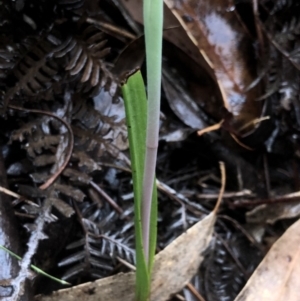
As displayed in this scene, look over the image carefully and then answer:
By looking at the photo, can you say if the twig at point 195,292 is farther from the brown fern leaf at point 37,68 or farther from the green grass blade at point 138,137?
the brown fern leaf at point 37,68

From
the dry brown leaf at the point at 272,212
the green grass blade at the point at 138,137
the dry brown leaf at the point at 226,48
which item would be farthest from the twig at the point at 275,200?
the green grass blade at the point at 138,137

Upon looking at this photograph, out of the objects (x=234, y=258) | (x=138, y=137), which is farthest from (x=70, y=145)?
(x=234, y=258)

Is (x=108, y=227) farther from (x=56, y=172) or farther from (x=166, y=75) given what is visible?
(x=166, y=75)

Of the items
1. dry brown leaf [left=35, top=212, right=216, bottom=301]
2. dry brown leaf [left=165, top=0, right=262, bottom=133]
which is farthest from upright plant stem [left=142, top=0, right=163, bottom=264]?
dry brown leaf [left=165, top=0, right=262, bottom=133]

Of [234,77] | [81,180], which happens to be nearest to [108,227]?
[81,180]

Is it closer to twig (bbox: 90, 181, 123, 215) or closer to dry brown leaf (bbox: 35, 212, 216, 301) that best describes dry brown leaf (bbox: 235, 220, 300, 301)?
dry brown leaf (bbox: 35, 212, 216, 301)
